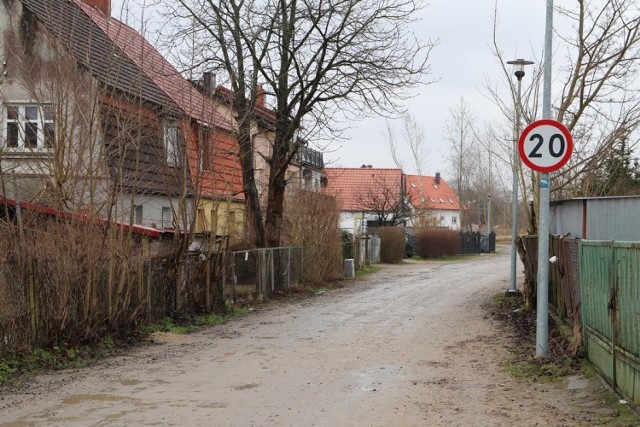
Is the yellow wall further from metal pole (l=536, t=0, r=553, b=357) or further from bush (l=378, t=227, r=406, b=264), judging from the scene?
bush (l=378, t=227, r=406, b=264)

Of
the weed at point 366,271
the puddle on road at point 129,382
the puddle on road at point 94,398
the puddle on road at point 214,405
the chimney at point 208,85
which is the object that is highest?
the chimney at point 208,85

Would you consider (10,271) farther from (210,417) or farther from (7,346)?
(210,417)

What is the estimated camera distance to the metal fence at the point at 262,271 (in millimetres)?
19422

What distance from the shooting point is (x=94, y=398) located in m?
8.74

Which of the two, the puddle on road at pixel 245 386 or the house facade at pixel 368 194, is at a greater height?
the house facade at pixel 368 194

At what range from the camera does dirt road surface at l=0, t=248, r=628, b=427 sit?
7.77 m

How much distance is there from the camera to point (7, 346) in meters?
10.6

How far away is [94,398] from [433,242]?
43.3m

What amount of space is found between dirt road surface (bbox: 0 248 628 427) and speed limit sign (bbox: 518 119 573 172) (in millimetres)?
2862

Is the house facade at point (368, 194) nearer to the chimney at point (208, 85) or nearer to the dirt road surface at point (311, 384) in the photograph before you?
the chimney at point (208, 85)

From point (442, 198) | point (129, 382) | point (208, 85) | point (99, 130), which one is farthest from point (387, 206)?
point (442, 198)

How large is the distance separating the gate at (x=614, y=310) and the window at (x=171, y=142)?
8.72 meters

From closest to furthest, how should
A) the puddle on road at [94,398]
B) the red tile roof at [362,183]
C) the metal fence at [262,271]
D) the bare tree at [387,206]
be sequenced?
the puddle on road at [94,398] < the metal fence at [262,271] < the bare tree at [387,206] < the red tile roof at [362,183]

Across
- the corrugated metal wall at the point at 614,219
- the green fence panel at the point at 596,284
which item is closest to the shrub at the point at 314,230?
the corrugated metal wall at the point at 614,219
